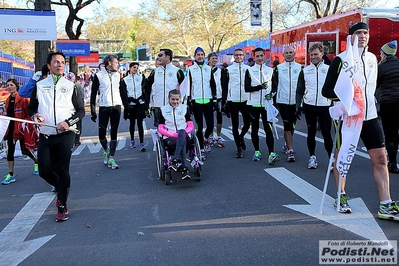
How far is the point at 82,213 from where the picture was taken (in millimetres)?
5770

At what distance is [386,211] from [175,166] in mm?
3160

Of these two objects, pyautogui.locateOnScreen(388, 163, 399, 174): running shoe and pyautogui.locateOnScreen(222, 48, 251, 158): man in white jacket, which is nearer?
pyautogui.locateOnScreen(388, 163, 399, 174): running shoe

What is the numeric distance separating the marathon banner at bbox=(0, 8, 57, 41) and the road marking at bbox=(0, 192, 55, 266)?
28.3 feet

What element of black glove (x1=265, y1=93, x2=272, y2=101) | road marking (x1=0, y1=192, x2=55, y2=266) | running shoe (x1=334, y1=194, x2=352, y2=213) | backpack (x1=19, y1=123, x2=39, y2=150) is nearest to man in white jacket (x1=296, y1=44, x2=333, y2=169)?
black glove (x1=265, y1=93, x2=272, y2=101)

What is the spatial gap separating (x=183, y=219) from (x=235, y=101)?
4.02 metres

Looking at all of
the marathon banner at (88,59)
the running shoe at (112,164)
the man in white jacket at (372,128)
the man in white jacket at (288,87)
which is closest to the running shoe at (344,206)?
the man in white jacket at (372,128)

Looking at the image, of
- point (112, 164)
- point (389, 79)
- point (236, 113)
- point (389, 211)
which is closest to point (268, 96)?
point (236, 113)

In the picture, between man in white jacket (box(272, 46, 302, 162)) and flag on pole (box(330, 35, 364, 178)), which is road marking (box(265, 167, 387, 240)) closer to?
flag on pole (box(330, 35, 364, 178))

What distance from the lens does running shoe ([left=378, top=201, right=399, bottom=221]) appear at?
4.84m

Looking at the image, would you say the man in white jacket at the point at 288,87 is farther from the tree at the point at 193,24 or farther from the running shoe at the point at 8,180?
the tree at the point at 193,24

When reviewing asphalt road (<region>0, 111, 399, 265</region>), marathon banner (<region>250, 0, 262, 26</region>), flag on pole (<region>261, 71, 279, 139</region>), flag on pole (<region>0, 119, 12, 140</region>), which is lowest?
asphalt road (<region>0, 111, 399, 265</region>)

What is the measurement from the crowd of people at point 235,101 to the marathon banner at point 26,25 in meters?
4.48

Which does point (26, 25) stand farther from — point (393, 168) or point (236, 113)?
point (393, 168)

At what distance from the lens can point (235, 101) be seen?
8.88 metres
